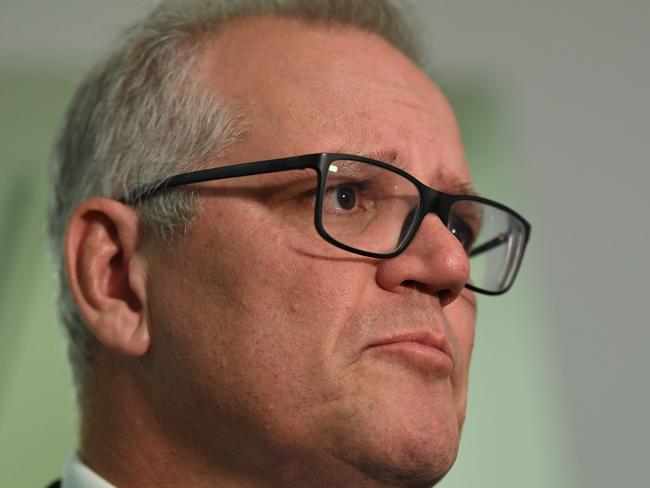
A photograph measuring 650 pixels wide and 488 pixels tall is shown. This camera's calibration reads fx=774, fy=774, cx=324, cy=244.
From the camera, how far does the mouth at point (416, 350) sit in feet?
3.41

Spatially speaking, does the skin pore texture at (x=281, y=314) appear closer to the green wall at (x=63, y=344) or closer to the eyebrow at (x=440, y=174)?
the eyebrow at (x=440, y=174)

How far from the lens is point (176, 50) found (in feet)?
4.48

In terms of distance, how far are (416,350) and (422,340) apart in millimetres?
25

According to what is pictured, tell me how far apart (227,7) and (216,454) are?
2.62ft

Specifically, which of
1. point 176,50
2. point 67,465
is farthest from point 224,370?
point 176,50

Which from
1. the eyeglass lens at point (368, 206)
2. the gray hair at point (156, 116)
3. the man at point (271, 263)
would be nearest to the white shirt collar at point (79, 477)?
the man at point (271, 263)

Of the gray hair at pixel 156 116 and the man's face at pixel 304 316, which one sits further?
the gray hair at pixel 156 116

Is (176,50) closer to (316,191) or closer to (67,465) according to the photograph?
(316,191)

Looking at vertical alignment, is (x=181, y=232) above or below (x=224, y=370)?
above

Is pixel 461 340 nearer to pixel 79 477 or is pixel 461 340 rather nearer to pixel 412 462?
pixel 412 462

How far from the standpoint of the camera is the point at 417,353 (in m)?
1.05

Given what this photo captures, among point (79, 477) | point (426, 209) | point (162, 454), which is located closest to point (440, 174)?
point (426, 209)

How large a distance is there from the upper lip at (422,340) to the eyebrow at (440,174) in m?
0.27

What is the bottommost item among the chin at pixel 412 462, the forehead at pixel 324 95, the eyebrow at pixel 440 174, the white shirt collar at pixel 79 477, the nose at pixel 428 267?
the white shirt collar at pixel 79 477
